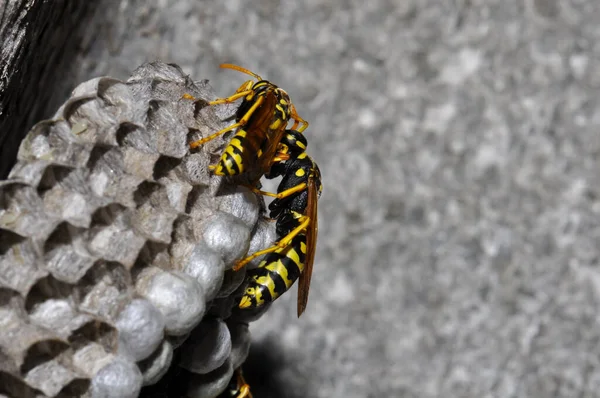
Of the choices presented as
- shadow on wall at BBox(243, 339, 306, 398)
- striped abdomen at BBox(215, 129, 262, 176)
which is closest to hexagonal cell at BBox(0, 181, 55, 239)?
striped abdomen at BBox(215, 129, 262, 176)

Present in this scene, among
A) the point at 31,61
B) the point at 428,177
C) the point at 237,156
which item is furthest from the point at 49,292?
the point at 428,177

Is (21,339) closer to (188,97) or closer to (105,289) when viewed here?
(105,289)

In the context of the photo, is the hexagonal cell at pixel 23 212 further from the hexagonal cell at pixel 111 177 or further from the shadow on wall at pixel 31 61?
the shadow on wall at pixel 31 61

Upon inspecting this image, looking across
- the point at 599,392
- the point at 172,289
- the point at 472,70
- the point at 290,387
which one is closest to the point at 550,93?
the point at 472,70

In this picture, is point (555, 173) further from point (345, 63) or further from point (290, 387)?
point (290, 387)

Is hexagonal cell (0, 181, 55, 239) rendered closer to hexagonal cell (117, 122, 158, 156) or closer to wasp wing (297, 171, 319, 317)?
hexagonal cell (117, 122, 158, 156)

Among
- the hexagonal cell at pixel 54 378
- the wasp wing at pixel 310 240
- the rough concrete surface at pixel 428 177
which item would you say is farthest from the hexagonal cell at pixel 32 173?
the rough concrete surface at pixel 428 177
